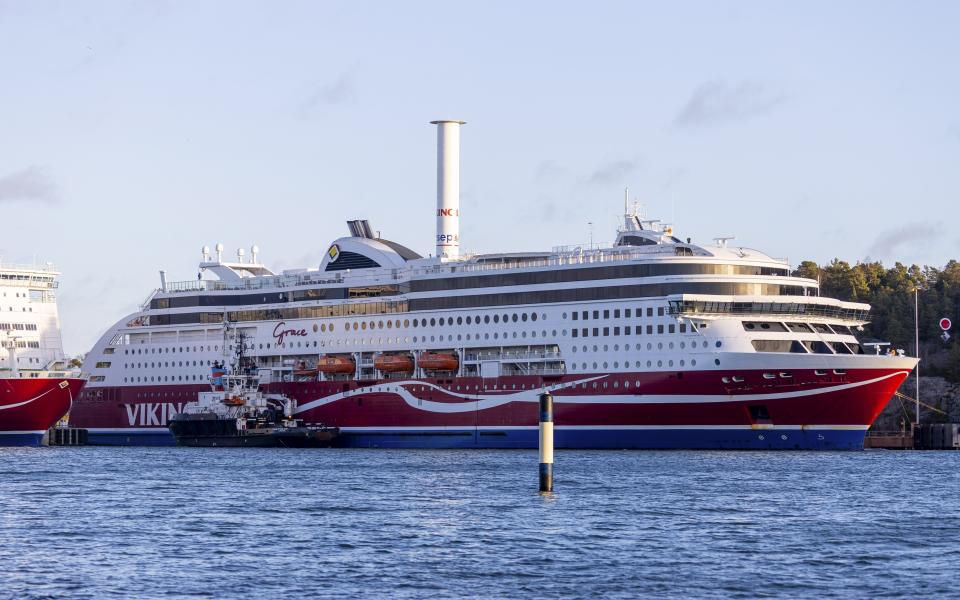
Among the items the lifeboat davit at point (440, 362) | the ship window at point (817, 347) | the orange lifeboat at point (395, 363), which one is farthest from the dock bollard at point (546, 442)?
the orange lifeboat at point (395, 363)

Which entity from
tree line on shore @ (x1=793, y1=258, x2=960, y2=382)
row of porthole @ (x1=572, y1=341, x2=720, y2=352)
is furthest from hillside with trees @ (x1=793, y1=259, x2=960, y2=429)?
row of porthole @ (x1=572, y1=341, x2=720, y2=352)

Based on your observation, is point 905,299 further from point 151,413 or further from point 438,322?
point 151,413

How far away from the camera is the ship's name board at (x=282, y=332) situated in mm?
88350

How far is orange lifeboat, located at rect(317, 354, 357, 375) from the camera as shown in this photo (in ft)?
279

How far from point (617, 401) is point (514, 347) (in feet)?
25.0

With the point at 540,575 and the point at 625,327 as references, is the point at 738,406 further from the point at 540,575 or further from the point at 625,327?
the point at 540,575

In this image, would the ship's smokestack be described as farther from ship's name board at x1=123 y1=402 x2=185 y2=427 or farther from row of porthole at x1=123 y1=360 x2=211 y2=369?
ship's name board at x1=123 y1=402 x2=185 y2=427

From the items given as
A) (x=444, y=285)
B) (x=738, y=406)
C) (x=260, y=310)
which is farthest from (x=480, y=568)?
(x=260, y=310)

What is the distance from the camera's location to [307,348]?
288 ft

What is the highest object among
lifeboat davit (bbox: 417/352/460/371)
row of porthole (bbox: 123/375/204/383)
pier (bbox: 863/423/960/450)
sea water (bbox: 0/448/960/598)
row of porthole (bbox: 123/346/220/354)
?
row of porthole (bbox: 123/346/220/354)

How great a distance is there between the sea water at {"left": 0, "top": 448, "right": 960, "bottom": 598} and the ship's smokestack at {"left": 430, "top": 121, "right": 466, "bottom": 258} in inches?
1070

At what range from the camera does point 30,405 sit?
3312 inches

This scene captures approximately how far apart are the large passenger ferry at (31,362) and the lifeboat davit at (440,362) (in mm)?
20561

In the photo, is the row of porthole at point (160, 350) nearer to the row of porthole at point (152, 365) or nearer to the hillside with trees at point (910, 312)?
the row of porthole at point (152, 365)
